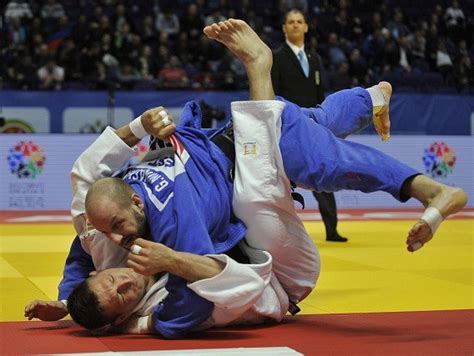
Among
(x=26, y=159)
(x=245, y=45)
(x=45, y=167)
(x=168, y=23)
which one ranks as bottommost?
(x=45, y=167)

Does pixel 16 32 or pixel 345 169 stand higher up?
pixel 345 169

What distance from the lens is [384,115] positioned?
5453 mm

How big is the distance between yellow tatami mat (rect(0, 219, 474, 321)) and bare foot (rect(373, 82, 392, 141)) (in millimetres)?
1027

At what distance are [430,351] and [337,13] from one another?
16.0 meters

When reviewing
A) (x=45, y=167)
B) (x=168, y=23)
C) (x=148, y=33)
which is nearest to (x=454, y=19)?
(x=168, y=23)

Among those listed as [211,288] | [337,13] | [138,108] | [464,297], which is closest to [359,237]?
[464,297]

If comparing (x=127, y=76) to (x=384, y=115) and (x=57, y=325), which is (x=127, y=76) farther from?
(x=57, y=325)

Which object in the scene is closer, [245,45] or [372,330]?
[372,330]

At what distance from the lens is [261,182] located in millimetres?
4660

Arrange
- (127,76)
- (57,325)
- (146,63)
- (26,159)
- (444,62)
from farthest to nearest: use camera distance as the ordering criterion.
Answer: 1. (444,62)
2. (146,63)
3. (127,76)
4. (26,159)
5. (57,325)

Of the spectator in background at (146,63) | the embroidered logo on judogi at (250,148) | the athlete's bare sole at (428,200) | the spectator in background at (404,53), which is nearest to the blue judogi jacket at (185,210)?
the embroidered logo on judogi at (250,148)

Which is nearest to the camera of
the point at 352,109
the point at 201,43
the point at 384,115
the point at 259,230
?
the point at 259,230

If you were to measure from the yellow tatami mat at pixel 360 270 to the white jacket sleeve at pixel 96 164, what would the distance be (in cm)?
76

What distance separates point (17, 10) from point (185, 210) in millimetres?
13622
